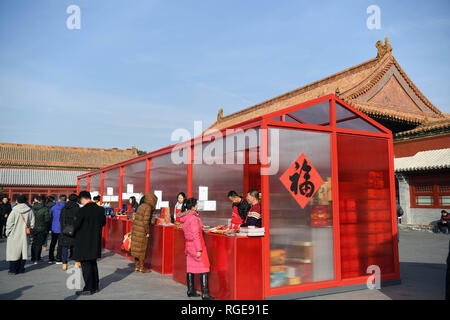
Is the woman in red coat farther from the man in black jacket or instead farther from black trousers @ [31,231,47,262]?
black trousers @ [31,231,47,262]

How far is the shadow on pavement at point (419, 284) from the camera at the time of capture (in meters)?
5.63

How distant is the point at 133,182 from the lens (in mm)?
11875

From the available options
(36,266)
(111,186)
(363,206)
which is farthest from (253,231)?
(111,186)

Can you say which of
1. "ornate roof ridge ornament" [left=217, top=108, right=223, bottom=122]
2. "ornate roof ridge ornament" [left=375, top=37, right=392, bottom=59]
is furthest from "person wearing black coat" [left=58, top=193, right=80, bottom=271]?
"ornate roof ridge ornament" [left=217, top=108, right=223, bottom=122]

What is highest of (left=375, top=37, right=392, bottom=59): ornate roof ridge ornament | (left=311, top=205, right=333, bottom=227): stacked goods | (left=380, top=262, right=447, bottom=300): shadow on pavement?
(left=375, top=37, right=392, bottom=59): ornate roof ridge ornament

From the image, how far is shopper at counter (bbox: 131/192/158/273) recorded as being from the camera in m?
7.43

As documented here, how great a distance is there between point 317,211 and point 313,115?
1689 mm

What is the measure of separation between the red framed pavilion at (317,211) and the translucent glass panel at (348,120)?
18 millimetres

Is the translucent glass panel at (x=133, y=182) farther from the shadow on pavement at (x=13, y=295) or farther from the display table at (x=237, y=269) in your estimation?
the display table at (x=237, y=269)

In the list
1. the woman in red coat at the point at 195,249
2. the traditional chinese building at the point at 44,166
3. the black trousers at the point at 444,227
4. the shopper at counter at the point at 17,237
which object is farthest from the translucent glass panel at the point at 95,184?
the traditional chinese building at the point at 44,166

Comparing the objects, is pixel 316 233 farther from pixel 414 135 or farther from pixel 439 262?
pixel 414 135

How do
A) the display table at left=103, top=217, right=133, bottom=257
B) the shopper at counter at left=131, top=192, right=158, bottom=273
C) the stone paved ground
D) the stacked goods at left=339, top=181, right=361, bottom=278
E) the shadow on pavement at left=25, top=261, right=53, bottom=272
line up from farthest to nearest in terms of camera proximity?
the display table at left=103, top=217, right=133, bottom=257 < the shadow on pavement at left=25, top=261, right=53, bottom=272 < the shopper at counter at left=131, top=192, right=158, bottom=273 < the stacked goods at left=339, top=181, right=361, bottom=278 < the stone paved ground

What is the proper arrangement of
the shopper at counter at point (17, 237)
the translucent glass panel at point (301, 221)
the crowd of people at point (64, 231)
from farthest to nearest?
the shopper at counter at point (17, 237), the crowd of people at point (64, 231), the translucent glass panel at point (301, 221)
